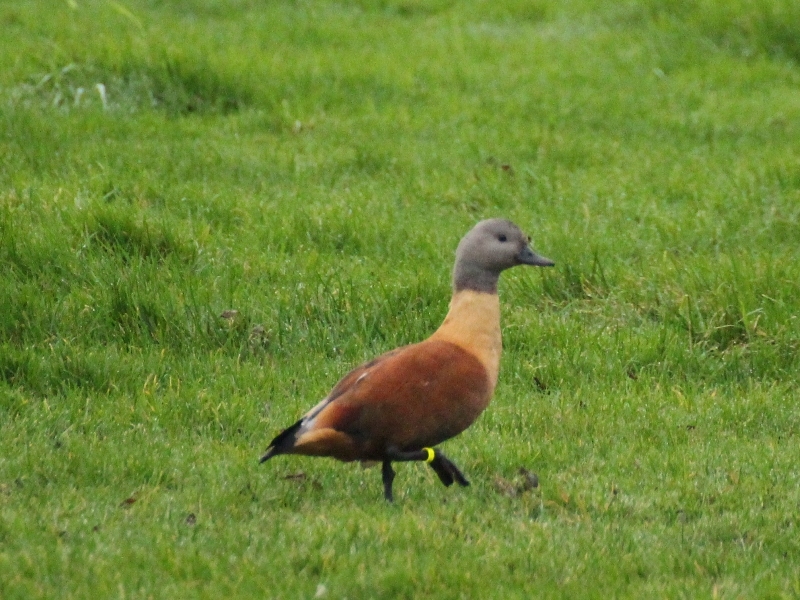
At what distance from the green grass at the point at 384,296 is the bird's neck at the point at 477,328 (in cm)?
55

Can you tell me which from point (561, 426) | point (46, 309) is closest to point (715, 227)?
point (561, 426)

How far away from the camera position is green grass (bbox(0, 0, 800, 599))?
4.49m

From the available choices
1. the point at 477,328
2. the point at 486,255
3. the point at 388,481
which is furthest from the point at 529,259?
the point at 388,481

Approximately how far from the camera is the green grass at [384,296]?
14.7 ft

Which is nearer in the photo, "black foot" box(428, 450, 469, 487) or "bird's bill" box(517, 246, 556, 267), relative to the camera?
"black foot" box(428, 450, 469, 487)

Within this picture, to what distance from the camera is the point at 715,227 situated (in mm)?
8234

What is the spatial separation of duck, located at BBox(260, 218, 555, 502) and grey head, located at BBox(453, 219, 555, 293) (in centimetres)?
6

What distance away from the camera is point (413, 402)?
4.78 m

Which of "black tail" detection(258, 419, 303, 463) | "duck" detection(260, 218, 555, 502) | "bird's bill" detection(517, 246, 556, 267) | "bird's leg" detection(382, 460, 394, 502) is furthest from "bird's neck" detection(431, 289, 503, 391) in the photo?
"black tail" detection(258, 419, 303, 463)

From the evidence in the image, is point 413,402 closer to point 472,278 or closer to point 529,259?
point 472,278

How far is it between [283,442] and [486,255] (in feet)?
3.99

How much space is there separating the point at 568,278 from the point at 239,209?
7.10 ft

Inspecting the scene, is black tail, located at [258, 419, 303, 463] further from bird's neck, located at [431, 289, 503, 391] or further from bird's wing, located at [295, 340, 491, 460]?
bird's neck, located at [431, 289, 503, 391]

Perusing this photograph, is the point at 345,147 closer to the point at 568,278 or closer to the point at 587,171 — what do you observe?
the point at 587,171
